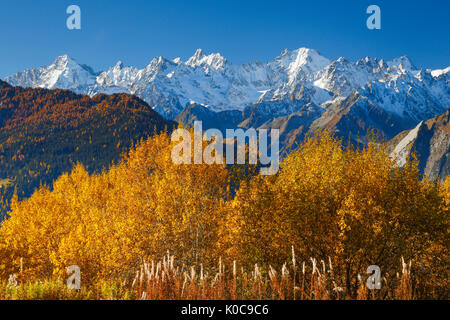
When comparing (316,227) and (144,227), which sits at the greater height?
(144,227)

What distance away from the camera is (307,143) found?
130 ft

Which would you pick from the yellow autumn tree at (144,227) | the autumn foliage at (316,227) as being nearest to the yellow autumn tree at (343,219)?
the autumn foliage at (316,227)

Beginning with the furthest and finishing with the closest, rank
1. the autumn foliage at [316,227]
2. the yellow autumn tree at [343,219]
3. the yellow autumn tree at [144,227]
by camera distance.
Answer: the yellow autumn tree at [144,227]
the autumn foliage at [316,227]
the yellow autumn tree at [343,219]

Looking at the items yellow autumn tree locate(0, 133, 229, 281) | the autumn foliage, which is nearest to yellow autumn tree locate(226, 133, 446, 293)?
the autumn foliage

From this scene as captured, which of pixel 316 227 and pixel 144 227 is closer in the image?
pixel 316 227

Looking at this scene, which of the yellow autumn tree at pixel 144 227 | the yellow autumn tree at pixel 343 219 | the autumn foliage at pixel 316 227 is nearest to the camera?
the yellow autumn tree at pixel 343 219

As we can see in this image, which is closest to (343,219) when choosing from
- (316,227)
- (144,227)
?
(316,227)

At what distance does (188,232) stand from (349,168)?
569 inches

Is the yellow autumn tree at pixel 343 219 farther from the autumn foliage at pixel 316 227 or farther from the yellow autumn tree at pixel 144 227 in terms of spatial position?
the yellow autumn tree at pixel 144 227

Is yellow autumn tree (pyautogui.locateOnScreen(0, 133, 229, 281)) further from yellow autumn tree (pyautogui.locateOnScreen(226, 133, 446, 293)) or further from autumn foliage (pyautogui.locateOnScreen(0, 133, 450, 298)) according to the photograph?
yellow autumn tree (pyautogui.locateOnScreen(226, 133, 446, 293))

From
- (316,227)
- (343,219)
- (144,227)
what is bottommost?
(316,227)

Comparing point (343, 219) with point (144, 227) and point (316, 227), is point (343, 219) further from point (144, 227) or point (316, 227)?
point (144, 227)
